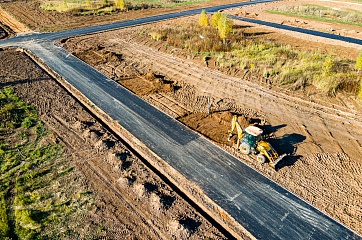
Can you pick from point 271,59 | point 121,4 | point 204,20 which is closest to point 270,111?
point 271,59

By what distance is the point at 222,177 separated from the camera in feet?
47.3

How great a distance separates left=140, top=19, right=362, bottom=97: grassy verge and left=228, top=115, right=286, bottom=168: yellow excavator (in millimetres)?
9913

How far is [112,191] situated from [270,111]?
12857 mm

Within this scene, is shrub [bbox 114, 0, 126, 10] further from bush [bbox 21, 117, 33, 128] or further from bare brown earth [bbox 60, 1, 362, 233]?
bush [bbox 21, 117, 33, 128]

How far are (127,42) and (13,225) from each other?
26966 mm

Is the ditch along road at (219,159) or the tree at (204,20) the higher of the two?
the tree at (204,20)

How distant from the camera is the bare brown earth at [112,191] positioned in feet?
38.3

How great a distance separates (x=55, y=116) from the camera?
1961 centimetres

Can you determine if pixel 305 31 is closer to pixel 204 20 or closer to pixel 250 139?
pixel 204 20

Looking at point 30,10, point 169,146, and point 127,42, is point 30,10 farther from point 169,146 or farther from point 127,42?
point 169,146

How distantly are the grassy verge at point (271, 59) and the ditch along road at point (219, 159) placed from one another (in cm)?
301

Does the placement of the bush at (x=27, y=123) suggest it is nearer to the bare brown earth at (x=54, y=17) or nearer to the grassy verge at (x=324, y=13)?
the bare brown earth at (x=54, y=17)

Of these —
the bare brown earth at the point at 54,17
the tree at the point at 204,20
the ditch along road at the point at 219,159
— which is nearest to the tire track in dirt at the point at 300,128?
the ditch along road at the point at 219,159

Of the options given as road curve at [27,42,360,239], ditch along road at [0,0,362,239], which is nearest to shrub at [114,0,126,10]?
ditch along road at [0,0,362,239]
